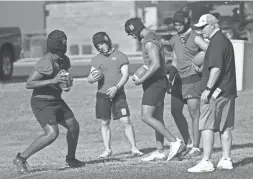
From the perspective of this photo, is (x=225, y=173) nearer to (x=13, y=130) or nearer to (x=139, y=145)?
(x=139, y=145)

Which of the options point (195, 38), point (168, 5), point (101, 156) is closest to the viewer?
point (195, 38)

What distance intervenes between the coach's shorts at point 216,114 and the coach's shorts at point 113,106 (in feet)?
6.20

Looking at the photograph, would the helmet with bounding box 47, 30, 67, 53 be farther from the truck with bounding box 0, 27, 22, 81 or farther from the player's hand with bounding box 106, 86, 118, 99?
the truck with bounding box 0, 27, 22, 81

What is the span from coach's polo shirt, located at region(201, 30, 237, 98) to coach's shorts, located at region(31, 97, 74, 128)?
1.71 metres

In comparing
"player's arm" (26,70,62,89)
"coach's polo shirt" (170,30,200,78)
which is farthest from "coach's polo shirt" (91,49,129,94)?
"player's arm" (26,70,62,89)

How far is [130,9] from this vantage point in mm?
35500

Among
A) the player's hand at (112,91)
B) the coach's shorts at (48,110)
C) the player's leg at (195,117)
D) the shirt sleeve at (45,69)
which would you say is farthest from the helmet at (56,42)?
the player's leg at (195,117)

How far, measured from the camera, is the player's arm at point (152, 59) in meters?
8.68

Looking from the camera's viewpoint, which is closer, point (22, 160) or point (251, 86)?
point (22, 160)

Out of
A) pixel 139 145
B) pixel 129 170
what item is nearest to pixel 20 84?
pixel 139 145

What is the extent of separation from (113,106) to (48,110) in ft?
4.88

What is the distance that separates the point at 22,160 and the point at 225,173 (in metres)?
2.31

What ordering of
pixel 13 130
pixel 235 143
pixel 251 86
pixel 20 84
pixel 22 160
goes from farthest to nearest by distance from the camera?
pixel 20 84 < pixel 251 86 < pixel 13 130 < pixel 235 143 < pixel 22 160

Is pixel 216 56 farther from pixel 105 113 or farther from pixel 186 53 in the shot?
pixel 105 113
